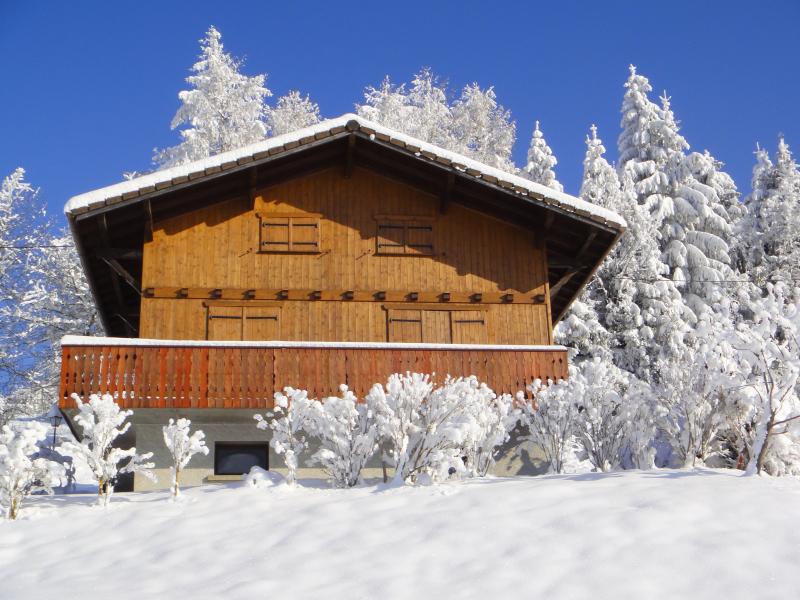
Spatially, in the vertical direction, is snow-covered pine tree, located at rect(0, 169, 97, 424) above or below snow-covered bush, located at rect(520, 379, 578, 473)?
above

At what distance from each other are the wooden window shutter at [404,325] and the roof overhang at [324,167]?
2.56 m

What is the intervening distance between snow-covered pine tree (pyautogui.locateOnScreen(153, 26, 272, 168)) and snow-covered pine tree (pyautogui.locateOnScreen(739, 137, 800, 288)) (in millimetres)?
19444

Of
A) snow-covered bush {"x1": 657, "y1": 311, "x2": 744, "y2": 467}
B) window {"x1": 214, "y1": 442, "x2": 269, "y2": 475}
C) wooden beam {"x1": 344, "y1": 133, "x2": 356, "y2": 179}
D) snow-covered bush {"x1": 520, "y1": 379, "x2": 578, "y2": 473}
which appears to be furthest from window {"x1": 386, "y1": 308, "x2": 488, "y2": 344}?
snow-covered bush {"x1": 657, "y1": 311, "x2": 744, "y2": 467}

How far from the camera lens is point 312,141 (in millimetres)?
17938

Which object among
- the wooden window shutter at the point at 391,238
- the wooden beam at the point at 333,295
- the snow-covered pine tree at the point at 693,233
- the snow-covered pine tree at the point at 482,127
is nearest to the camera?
the wooden beam at the point at 333,295

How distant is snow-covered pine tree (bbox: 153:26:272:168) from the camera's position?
33.1m

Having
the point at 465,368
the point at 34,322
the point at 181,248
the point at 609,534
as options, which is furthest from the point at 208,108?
the point at 609,534

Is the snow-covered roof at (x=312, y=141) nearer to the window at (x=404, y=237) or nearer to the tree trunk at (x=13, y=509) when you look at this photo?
the window at (x=404, y=237)

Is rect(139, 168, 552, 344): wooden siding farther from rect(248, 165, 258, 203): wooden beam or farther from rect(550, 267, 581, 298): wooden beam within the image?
rect(550, 267, 581, 298): wooden beam

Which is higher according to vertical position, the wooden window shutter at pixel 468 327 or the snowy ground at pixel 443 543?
the wooden window shutter at pixel 468 327

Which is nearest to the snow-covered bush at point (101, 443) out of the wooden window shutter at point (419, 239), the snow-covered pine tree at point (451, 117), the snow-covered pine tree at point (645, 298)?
the wooden window shutter at point (419, 239)

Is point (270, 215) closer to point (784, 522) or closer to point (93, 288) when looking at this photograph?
point (93, 288)

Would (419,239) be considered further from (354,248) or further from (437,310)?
(437,310)

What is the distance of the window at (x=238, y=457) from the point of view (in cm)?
1628
